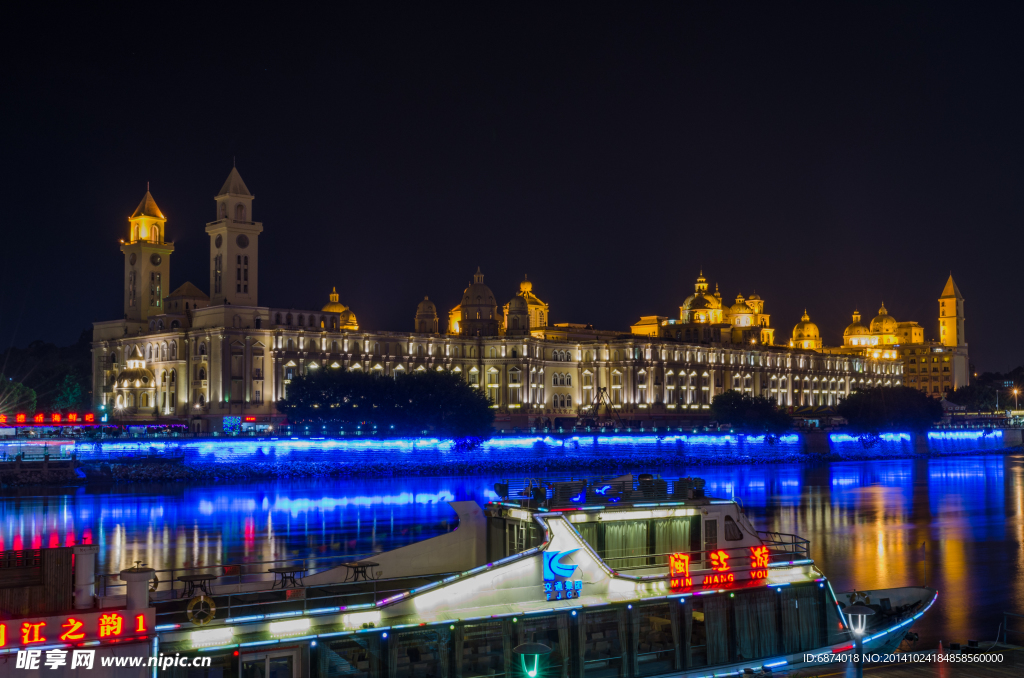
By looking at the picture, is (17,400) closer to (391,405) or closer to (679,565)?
(391,405)

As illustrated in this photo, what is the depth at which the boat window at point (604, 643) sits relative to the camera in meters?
22.6

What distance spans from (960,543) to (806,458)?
7570 cm

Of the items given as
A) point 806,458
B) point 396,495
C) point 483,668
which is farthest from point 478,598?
point 806,458

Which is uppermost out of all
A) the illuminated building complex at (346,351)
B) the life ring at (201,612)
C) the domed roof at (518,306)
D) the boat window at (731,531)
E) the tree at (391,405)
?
the domed roof at (518,306)

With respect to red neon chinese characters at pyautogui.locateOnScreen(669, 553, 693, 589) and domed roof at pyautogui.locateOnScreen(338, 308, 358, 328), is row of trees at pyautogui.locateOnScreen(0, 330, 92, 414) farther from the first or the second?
red neon chinese characters at pyautogui.locateOnScreen(669, 553, 693, 589)

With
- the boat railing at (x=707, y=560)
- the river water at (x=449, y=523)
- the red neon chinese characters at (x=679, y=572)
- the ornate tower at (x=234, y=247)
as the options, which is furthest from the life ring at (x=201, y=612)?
the ornate tower at (x=234, y=247)

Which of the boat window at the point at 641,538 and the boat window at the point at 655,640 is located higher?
the boat window at the point at 641,538

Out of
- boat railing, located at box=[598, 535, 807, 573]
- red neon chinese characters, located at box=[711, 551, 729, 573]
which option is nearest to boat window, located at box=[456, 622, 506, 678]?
boat railing, located at box=[598, 535, 807, 573]

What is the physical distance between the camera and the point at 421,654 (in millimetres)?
21297

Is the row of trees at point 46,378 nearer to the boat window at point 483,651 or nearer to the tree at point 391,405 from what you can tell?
the tree at point 391,405

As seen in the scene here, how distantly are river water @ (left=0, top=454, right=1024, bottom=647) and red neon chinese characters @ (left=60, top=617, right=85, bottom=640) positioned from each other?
79.8 feet

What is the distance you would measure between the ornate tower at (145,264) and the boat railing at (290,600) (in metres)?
126

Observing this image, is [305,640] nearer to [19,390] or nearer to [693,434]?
[693,434]

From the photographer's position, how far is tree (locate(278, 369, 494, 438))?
355 feet
